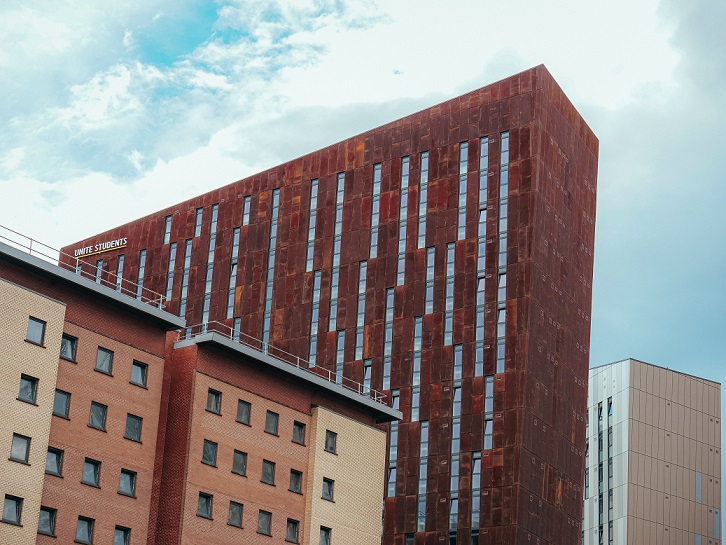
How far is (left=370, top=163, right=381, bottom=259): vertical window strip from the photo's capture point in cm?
12156

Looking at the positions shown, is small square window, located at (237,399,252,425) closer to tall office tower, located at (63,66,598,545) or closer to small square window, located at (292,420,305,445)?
small square window, located at (292,420,305,445)

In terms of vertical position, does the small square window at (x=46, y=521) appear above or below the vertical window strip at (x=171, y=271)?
below

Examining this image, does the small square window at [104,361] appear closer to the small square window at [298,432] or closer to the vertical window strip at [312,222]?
the small square window at [298,432]

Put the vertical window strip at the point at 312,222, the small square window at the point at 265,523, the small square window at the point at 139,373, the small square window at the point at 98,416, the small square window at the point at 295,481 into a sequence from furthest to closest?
the vertical window strip at the point at 312,222
the small square window at the point at 295,481
the small square window at the point at 265,523
the small square window at the point at 139,373
the small square window at the point at 98,416

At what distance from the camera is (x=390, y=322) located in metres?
118

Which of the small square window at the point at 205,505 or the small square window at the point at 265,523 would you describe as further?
the small square window at the point at 265,523

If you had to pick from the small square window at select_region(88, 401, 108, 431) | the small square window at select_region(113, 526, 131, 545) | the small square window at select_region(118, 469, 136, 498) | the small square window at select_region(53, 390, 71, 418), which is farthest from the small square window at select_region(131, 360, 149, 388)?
the small square window at select_region(113, 526, 131, 545)

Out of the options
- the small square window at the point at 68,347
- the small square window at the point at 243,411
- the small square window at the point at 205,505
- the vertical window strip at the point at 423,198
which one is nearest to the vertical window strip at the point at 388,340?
the vertical window strip at the point at 423,198

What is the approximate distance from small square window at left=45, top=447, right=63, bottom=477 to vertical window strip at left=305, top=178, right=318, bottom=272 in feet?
200

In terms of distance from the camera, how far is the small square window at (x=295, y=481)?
261ft

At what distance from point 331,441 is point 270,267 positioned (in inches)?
1960

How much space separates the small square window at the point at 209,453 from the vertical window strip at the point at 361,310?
4439 cm

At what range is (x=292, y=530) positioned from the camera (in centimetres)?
7931

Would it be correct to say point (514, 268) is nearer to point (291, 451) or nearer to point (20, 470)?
point (291, 451)
